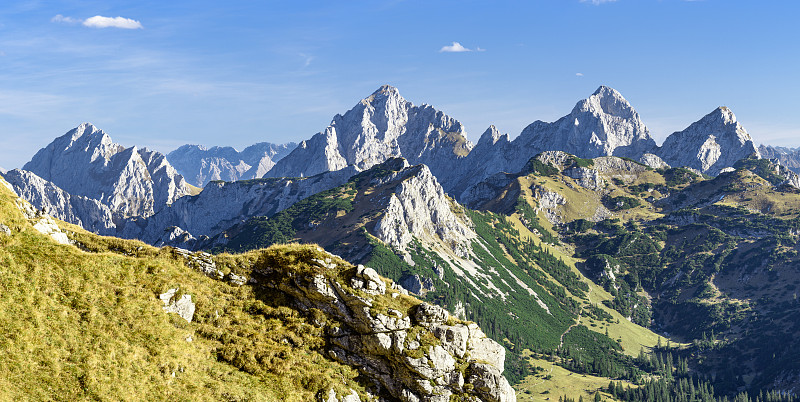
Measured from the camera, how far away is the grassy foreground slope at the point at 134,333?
4097 centimetres

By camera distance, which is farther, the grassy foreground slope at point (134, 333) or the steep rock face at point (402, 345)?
the steep rock face at point (402, 345)

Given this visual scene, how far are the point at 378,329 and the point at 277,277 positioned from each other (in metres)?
13.3

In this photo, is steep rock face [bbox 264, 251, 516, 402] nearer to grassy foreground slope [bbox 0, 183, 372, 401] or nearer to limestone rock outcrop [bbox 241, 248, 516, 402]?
limestone rock outcrop [bbox 241, 248, 516, 402]

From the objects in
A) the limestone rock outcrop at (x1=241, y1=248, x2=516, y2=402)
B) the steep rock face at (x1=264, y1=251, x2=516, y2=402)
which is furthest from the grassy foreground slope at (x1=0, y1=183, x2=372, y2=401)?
the steep rock face at (x1=264, y1=251, x2=516, y2=402)

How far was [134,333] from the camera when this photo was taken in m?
46.2

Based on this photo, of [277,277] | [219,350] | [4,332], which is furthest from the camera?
[277,277]

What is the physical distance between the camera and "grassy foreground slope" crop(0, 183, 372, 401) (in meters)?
41.0

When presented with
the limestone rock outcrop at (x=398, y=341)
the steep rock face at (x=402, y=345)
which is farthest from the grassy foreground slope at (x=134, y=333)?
the steep rock face at (x=402, y=345)

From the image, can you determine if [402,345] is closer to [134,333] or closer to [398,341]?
[398,341]

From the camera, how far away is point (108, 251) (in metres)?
56.8

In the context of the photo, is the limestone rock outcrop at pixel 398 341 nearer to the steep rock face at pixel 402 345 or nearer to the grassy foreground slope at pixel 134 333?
the steep rock face at pixel 402 345

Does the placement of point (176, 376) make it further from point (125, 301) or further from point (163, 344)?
point (125, 301)

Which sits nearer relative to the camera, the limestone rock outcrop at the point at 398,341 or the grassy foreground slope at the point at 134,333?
the grassy foreground slope at the point at 134,333

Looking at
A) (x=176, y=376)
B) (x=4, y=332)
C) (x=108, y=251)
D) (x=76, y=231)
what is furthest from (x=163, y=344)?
(x=76, y=231)
